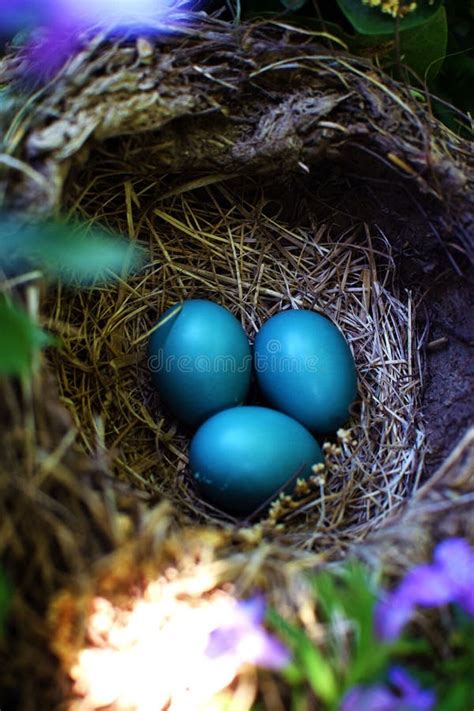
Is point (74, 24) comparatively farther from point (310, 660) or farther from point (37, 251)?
point (310, 660)

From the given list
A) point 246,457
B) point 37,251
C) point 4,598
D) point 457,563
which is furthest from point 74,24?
point 457,563

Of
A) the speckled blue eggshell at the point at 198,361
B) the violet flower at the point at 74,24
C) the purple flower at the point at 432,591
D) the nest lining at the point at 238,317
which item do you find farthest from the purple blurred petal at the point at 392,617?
the violet flower at the point at 74,24

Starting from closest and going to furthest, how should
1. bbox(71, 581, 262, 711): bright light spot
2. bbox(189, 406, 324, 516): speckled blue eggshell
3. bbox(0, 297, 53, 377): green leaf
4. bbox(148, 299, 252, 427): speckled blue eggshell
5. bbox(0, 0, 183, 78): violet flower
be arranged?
bbox(0, 297, 53, 377): green leaf
bbox(71, 581, 262, 711): bright light spot
bbox(0, 0, 183, 78): violet flower
bbox(189, 406, 324, 516): speckled blue eggshell
bbox(148, 299, 252, 427): speckled blue eggshell

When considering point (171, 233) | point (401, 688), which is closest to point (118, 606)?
point (401, 688)

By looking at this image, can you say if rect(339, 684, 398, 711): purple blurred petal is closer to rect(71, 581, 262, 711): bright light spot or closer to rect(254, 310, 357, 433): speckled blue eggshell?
rect(71, 581, 262, 711): bright light spot

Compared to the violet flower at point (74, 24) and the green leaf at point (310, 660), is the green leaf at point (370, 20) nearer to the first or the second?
the violet flower at point (74, 24)

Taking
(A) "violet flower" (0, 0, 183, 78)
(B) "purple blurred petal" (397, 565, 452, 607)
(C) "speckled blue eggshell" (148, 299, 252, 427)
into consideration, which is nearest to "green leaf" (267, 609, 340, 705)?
(B) "purple blurred petal" (397, 565, 452, 607)

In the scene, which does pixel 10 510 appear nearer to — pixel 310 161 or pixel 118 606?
pixel 118 606
